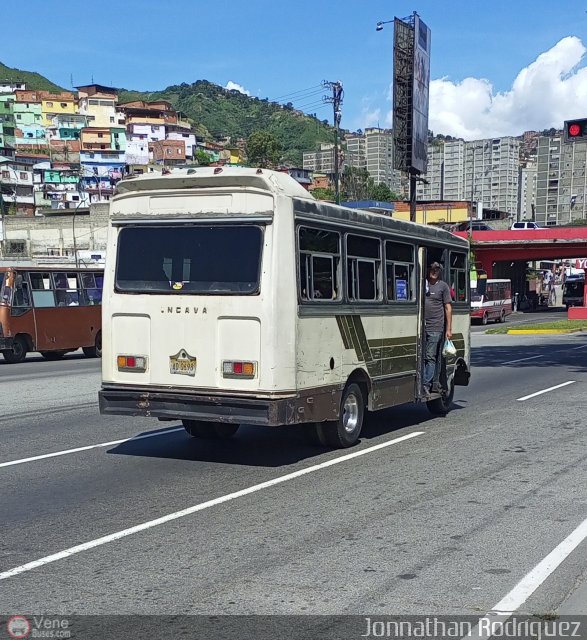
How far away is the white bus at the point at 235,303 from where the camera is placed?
27.3ft

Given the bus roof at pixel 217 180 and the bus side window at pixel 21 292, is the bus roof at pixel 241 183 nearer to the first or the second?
the bus roof at pixel 217 180

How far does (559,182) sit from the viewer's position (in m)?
154

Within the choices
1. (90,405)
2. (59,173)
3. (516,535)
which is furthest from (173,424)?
(59,173)

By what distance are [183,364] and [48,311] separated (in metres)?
16.1

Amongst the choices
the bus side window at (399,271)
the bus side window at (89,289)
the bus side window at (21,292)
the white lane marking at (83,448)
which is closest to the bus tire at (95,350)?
the bus side window at (89,289)

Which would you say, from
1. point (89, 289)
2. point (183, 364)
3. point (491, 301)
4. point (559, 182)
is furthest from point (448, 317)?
point (559, 182)

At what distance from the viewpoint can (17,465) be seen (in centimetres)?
880

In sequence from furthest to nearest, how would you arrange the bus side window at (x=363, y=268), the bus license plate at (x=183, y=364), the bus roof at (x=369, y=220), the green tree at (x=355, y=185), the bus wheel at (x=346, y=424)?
1. the green tree at (x=355, y=185)
2. the bus side window at (x=363, y=268)
3. the bus wheel at (x=346, y=424)
4. the bus roof at (x=369, y=220)
5. the bus license plate at (x=183, y=364)

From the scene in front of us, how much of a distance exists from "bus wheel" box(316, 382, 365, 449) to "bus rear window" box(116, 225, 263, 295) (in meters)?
2.07

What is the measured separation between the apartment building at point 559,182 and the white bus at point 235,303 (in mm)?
140983

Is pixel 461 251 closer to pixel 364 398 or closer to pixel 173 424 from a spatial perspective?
pixel 364 398

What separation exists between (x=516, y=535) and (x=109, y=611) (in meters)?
3.19

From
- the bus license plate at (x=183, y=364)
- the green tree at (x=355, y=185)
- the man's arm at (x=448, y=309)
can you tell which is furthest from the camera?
the green tree at (x=355, y=185)

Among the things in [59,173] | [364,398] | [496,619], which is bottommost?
[496,619]
